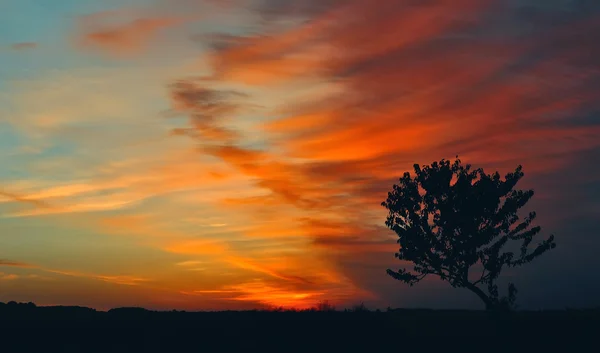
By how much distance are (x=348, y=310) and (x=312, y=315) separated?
3.93m

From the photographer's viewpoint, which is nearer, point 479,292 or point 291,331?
point 291,331

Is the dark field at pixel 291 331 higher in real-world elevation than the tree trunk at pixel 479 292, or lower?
lower

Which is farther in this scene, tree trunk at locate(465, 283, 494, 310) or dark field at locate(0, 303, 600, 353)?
tree trunk at locate(465, 283, 494, 310)

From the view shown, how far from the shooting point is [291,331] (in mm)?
31219

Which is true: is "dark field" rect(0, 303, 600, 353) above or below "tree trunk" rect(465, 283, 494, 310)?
below

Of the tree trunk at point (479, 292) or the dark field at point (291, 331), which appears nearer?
the dark field at point (291, 331)

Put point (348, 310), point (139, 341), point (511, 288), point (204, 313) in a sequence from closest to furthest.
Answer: point (139, 341) < point (204, 313) < point (348, 310) < point (511, 288)

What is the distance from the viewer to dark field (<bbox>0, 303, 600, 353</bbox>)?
2847 cm

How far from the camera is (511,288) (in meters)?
58.4

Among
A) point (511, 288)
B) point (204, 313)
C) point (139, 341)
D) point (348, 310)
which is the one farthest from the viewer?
point (511, 288)

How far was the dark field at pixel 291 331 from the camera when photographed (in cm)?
2847

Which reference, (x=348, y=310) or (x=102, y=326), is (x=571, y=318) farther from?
(x=102, y=326)

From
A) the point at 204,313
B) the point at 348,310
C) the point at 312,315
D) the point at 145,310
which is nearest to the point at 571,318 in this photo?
the point at 348,310

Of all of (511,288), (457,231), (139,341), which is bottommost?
(139,341)
